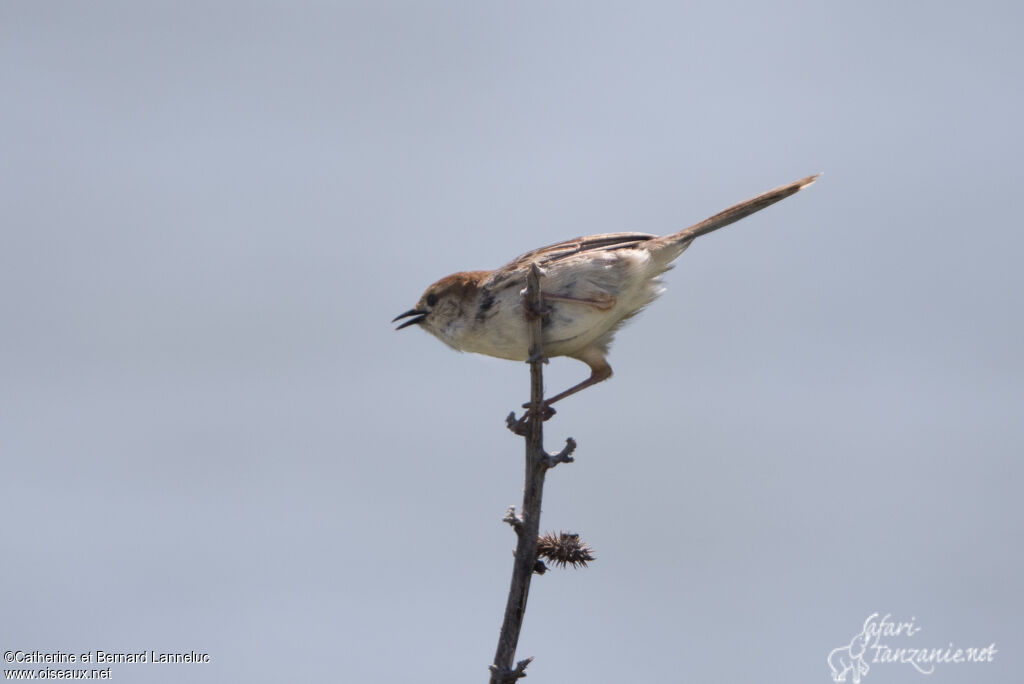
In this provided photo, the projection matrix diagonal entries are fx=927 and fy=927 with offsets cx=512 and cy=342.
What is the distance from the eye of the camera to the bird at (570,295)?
688 cm

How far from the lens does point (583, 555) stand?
4.92 m

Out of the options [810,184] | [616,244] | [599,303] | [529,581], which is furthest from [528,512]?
[810,184]

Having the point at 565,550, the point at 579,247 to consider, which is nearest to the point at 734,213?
the point at 579,247

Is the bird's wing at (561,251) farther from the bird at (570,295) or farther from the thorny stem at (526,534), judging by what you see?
the thorny stem at (526,534)

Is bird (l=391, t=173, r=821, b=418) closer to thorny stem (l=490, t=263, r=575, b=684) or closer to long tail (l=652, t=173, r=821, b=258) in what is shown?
long tail (l=652, t=173, r=821, b=258)

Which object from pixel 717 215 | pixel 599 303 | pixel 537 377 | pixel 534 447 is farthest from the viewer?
pixel 717 215

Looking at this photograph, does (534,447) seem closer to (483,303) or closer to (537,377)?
(537,377)

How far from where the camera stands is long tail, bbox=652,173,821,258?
7.29 metres

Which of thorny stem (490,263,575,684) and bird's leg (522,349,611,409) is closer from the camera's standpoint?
thorny stem (490,263,575,684)

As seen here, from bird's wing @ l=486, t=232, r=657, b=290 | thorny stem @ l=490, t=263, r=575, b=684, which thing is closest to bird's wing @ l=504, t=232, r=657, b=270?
bird's wing @ l=486, t=232, r=657, b=290

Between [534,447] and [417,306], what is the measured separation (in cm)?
288

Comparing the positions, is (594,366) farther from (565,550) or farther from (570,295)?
(565,550)

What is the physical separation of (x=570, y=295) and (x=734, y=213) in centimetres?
153

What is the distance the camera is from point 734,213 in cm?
730
